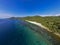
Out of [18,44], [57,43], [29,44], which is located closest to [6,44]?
[18,44]

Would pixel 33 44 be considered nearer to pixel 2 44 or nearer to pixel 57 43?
pixel 57 43

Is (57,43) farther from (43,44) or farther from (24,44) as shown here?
(24,44)

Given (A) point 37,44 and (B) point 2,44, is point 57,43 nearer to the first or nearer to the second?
(A) point 37,44

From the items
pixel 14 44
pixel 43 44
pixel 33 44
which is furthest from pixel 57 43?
pixel 14 44

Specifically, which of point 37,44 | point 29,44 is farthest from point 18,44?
point 37,44

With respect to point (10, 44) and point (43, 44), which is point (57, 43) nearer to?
point (43, 44)

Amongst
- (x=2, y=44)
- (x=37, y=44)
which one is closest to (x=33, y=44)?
(x=37, y=44)
